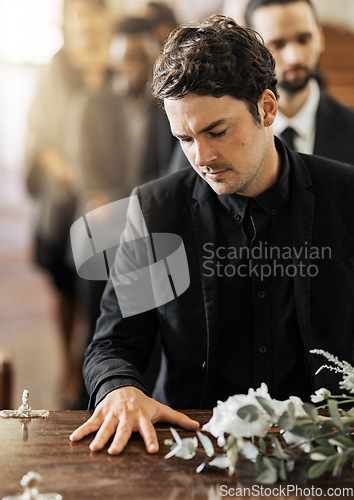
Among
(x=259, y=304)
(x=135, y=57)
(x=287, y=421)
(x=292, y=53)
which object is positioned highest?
(x=135, y=57)

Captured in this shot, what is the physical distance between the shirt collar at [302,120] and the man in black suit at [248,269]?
2.17 feet

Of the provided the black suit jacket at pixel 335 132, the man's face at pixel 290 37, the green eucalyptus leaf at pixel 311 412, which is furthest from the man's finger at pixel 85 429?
the man's face at pixel 290 37

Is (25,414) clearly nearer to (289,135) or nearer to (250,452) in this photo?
(250,452)

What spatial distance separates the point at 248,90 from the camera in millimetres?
1715

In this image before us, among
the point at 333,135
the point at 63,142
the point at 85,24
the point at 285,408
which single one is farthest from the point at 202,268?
the point at 85,24

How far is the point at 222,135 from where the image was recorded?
Answer: 1.69 meters

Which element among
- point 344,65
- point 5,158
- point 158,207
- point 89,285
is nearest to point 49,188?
point 5,158

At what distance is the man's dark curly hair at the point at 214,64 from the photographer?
5.37 ft

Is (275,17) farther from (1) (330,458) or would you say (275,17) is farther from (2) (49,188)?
(2) (49,188)

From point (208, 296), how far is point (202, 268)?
0.26 ft

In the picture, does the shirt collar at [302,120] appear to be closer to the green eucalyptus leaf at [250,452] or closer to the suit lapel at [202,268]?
the suit lapel at [202,268]

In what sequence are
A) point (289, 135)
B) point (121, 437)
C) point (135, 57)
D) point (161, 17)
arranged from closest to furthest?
point (121, 437), point (289, 135), point (135, 57), point (161, 17)

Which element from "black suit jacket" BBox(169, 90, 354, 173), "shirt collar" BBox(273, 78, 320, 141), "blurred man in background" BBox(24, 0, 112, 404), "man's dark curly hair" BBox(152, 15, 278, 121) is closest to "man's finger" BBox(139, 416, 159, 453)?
"man's dark curly hair" BBox(152, 15, 278, 121)

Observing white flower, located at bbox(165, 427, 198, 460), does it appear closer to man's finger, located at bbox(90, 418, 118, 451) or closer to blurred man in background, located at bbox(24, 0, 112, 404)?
man's finger, located at bbox(90, 418, 118, 451)
